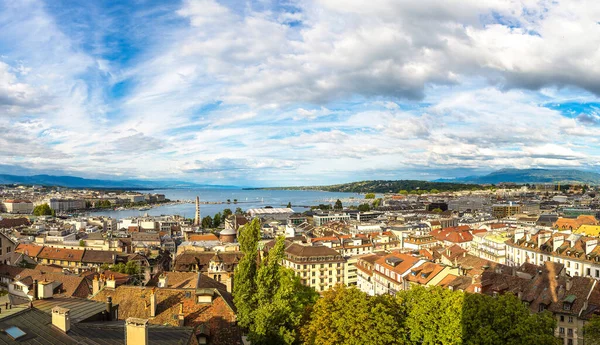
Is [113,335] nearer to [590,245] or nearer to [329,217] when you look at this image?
[590,245]

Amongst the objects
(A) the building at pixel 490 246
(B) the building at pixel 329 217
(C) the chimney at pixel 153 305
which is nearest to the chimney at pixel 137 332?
(C) the chimney at pixel 153 305

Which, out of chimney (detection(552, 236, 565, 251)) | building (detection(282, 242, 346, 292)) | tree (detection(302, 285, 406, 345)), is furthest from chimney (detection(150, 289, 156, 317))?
chimney (detection(552, 236, 565, 251))

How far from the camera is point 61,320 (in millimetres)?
14797

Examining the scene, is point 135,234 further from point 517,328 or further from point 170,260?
point 517,328

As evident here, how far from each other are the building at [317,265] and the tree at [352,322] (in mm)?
36983

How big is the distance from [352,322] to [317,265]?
4050 centimetres

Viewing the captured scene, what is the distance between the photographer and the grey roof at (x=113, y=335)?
48.5ft

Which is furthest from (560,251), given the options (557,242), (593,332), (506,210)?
(506,210)

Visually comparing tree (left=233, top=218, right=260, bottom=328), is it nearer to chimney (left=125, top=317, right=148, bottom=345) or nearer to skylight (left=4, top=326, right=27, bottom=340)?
chimney (left=125, top=317, right=148, bottom=345)

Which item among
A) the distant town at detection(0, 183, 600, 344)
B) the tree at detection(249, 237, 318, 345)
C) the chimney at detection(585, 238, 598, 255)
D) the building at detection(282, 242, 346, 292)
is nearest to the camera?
the tree at detection(249, 237, 318, 345)

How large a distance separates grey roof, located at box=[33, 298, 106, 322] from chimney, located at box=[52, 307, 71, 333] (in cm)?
174

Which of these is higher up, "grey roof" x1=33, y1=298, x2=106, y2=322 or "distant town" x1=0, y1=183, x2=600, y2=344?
"grey roof" x1=33, y1=298, x2=106, y2=322

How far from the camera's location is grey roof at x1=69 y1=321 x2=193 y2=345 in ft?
48.5

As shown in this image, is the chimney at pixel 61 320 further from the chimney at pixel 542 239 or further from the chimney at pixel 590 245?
the chimney at pixel 542 239
